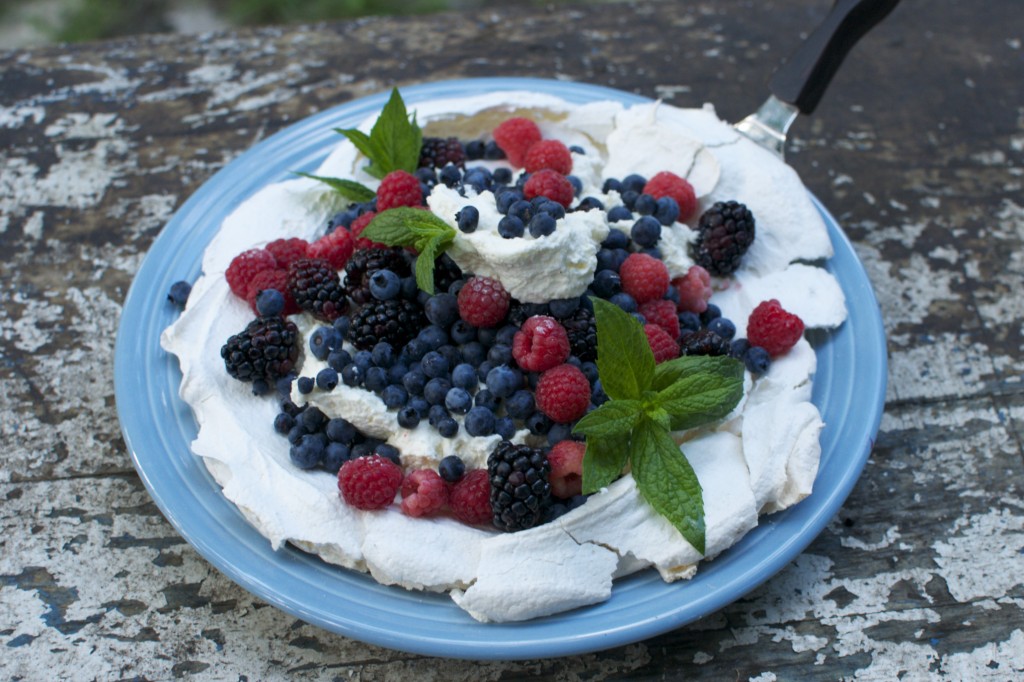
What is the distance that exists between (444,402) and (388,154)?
0.61m

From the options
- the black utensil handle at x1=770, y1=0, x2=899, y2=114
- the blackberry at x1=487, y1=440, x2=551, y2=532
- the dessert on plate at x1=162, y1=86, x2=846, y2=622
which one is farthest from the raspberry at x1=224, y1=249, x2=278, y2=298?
the black utensil handle at x1=770, y1=0, x2=899, y2=114

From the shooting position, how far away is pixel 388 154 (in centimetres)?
191

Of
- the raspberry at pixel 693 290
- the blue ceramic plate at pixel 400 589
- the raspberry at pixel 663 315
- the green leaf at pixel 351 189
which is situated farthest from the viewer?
the green leaf at pixel 351 189

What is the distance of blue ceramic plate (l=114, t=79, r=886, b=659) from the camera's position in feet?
4.59

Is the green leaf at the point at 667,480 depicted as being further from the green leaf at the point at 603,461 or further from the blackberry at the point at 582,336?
the blackberry at the point at 582,336

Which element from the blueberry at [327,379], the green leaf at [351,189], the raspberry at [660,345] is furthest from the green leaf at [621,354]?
the green leaf at [351,189]

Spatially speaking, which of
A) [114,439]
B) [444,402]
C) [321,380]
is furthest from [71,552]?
[444,402]

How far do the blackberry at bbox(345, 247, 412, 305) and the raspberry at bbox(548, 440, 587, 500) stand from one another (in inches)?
17.2

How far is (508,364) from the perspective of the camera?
1.59m

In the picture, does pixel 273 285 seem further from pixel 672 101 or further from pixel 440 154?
pixel 672 101

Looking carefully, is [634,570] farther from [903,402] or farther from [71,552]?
[71,552]

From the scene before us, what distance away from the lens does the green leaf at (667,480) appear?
4.73ft

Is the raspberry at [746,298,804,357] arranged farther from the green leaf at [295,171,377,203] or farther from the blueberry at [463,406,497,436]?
the green leaf at [295,171,377,203]

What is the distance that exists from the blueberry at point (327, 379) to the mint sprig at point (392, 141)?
1.74ft
